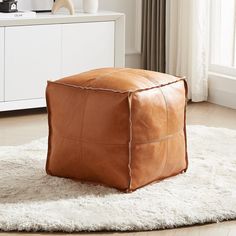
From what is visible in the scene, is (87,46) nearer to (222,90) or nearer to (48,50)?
(48,50)

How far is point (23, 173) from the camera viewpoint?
3.65 meters

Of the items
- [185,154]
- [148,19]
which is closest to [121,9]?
[148,19]

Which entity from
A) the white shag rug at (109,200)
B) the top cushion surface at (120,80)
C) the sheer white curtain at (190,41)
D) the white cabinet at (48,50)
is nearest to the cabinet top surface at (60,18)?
the white cabinet at (48,50)

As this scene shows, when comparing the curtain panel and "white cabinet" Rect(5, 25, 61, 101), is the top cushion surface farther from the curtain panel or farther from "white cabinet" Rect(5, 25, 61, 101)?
the curtain panel

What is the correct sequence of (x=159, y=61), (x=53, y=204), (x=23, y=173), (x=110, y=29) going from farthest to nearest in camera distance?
1. (x=159, y=61)
2. (x=110, y=29)
3. (x=23, y=173)
4. (x=53, y=204)

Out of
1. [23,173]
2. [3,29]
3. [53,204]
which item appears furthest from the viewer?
[3,29]

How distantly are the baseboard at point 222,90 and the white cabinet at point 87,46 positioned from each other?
736 mm

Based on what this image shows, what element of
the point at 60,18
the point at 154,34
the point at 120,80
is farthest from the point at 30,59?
the point at 120,80

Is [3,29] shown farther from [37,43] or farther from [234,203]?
[234,203]

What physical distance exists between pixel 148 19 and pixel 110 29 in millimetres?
562

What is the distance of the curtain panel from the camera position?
18.9 feet

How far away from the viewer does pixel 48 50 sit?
5.16 meters

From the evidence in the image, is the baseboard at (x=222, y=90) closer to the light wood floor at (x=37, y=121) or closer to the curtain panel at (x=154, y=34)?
the light wood floor at (x=37, y=121)

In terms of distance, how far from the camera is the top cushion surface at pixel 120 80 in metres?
3.38
